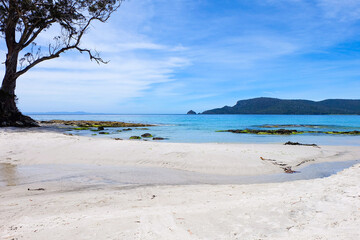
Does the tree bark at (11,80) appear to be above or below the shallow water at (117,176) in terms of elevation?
above

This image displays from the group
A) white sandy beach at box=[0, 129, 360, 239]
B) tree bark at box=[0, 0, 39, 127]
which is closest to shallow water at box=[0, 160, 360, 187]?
white sandy beach at box=[0, 129, 360, 239]

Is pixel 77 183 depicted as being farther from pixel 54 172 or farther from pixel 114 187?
pixel 54 172

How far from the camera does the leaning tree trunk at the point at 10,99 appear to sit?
17.7 metres

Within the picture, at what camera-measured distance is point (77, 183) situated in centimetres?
621

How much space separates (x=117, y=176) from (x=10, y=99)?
16319mm

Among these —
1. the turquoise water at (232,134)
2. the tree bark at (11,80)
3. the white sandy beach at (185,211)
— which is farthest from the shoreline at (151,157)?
the turquoise water at (232,134)

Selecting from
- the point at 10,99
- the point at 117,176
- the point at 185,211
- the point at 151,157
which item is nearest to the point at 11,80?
the point at 10,99

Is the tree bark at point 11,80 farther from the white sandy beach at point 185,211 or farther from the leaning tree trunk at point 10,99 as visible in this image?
the white sandy beach at point 185,211

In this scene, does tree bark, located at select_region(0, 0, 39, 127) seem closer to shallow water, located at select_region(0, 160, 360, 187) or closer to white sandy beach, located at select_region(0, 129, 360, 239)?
shallow water, located at select_region(0, 160, 360, 187)

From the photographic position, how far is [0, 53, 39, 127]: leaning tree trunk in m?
17.7

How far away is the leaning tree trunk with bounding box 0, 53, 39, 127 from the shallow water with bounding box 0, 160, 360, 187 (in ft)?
39.1

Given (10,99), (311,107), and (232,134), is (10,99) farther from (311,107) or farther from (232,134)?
(311,107)

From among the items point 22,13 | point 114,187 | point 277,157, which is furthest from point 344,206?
point 22,13

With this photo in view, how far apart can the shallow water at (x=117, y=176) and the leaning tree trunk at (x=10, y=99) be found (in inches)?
470
